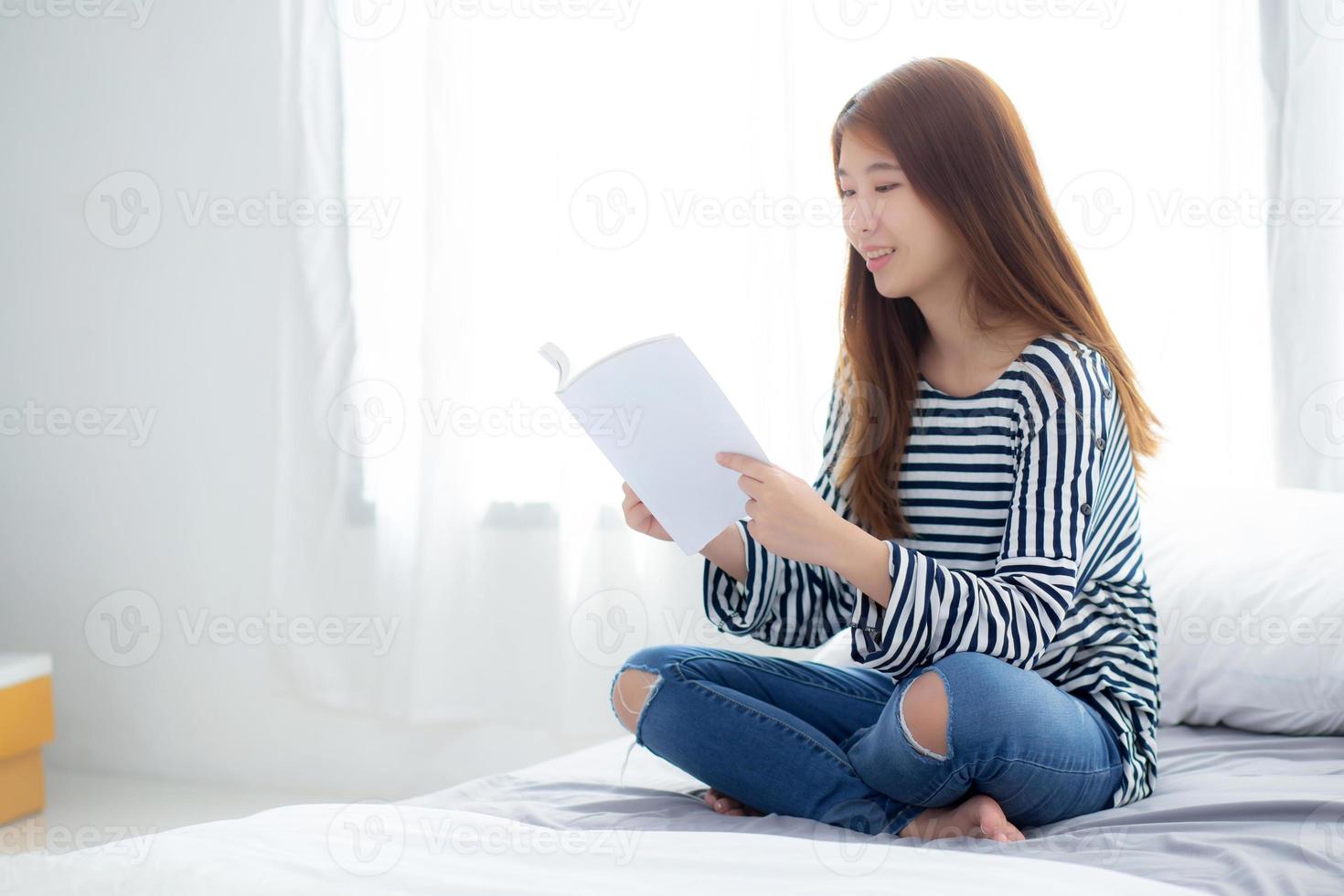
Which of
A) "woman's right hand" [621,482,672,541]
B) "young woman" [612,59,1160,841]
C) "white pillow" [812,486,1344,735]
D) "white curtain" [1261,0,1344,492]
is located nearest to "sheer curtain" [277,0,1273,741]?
"white curtain" [1261,0,1344,492]

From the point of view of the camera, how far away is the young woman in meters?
0.96

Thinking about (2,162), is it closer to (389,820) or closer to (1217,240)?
(389,820)

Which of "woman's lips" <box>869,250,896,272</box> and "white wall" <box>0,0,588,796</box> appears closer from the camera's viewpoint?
"woman's lips" <box>869,250,896,272</box>

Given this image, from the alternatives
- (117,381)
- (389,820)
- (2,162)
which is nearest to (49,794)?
(117,381)

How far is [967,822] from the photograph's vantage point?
0.95m

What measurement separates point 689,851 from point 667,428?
1.15 ft

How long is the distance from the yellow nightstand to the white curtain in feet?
6.81

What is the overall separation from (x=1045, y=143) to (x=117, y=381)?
187 cm

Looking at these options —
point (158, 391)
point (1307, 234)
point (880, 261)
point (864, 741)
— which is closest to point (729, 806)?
point (864, 741)

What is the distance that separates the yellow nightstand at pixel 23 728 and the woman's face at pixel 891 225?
5.58 feet

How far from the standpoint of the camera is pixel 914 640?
969 millimetres

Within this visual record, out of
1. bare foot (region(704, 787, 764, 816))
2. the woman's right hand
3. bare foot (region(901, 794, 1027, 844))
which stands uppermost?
the woman's right hand

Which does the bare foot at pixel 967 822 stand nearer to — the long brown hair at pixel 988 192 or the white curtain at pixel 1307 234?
the long brown hair at pixel 988 192

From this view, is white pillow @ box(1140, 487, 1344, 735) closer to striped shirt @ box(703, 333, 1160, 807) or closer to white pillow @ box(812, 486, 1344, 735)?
white pillow @ box(812, 486, 1344, 735)
